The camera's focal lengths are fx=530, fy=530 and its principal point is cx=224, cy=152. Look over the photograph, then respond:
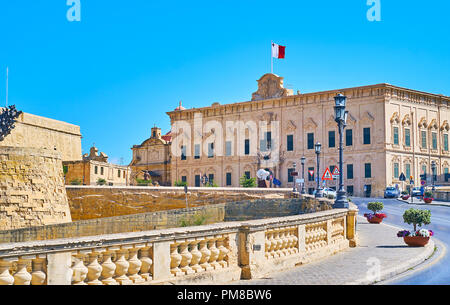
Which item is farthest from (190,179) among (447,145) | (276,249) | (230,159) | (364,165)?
(276,249)

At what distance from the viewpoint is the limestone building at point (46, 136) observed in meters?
54.1

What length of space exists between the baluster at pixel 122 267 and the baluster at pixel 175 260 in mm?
823

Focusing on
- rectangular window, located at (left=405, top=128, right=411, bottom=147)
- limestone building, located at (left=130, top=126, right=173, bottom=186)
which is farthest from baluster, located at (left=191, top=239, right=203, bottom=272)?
limestone building, located at (left=130, top=126, right=173, bottom=186)

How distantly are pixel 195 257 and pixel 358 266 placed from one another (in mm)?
3855

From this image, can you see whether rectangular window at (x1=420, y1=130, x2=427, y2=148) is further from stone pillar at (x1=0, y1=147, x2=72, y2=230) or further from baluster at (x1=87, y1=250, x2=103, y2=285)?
baluster at (x1=87, y1=250, x2=103, y2=285)

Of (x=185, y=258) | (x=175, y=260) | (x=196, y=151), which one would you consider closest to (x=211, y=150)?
(x=196, y=151)

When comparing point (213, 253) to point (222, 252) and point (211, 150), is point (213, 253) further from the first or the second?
point (211, 150)

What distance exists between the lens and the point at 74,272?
6414 mm

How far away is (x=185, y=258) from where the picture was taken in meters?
7.80

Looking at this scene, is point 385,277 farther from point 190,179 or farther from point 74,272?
point 190,179

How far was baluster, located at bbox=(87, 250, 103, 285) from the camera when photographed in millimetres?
6590

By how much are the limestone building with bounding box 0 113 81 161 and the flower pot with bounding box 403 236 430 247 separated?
42.7 meters

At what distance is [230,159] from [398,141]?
67.9 feet

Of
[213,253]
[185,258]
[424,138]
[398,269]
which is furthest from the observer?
[424,138]
